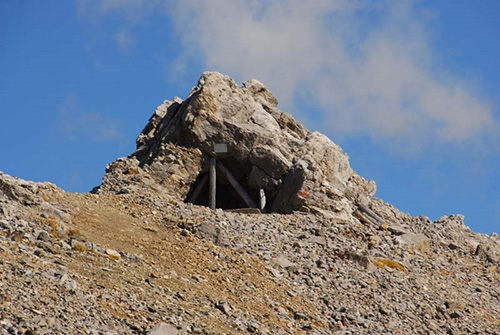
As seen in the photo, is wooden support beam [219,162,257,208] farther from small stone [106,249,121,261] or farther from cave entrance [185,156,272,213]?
small stone [106,249,121,261]

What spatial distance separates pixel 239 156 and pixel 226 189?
95.0 inches

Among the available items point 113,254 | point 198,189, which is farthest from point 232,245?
point 198,189

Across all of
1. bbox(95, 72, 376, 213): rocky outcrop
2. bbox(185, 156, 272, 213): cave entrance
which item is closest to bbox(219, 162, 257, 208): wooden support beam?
bbox(185, 156, 272, 213): cave entrance

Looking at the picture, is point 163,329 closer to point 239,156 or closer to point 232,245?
point 232,245

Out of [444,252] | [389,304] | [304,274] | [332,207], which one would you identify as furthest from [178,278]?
[444,252]

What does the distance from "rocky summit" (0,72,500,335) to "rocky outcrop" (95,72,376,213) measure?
7 cm

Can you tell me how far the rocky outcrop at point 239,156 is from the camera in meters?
34.1

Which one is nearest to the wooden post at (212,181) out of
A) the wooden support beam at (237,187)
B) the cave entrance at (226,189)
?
the cave entrance at (226,189)

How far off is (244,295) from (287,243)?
20.6 feet

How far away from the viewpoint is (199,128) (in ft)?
115

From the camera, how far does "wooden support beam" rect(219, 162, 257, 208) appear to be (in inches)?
1393

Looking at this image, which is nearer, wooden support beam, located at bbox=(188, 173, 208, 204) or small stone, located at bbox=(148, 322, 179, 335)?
small stone, located at bbox=(148, 322, 179, 335)

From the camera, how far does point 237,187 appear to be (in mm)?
35812

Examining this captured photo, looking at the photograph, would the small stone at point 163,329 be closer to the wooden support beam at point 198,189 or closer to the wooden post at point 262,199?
the wooden post at point 262,199
